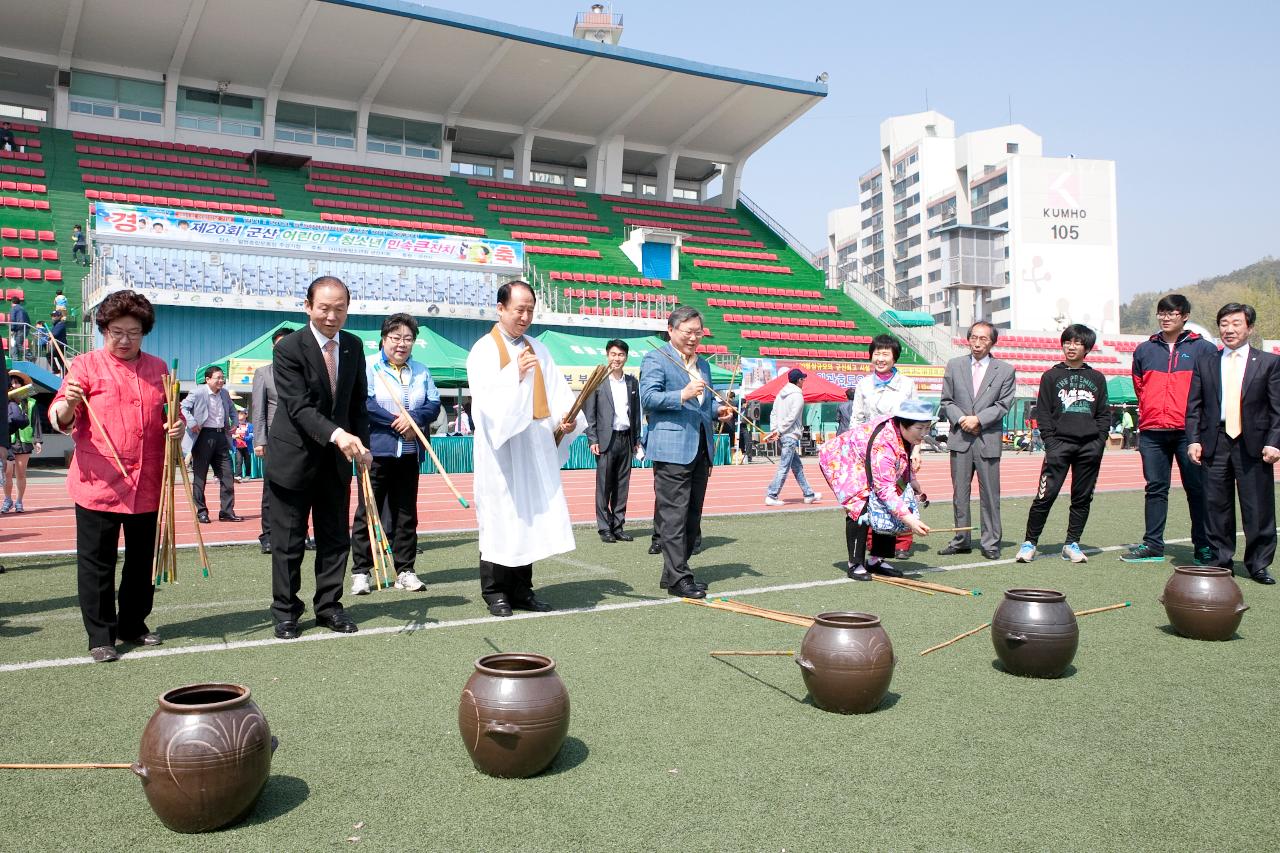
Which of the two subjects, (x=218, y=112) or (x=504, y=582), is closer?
(x=504, y=582)

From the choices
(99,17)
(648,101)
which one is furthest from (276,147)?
(648,101)

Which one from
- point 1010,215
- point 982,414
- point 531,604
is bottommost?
point 531,604

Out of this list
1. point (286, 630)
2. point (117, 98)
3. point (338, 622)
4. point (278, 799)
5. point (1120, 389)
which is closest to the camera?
point (278, 799)

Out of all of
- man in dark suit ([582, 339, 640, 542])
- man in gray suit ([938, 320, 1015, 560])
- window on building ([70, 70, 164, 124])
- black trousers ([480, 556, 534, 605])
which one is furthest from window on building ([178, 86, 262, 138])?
black trousers ([480, 556, 534, 605])

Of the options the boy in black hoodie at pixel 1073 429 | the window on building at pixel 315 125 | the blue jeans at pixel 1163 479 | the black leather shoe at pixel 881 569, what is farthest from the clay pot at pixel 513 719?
the window on building at pixel 315 125

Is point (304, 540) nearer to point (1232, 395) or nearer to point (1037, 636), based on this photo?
point (1037, 636)

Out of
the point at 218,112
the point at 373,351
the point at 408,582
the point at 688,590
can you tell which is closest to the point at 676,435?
the point at 688,590

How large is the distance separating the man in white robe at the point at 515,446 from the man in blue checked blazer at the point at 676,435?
33.8 inches

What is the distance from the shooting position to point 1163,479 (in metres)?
7.88

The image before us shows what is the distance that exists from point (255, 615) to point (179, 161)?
96.5ft

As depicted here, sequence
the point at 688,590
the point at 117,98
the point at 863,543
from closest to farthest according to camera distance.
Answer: the point at 688,590, the point at 863,543, the point at 117,98

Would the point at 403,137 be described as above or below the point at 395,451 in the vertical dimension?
above

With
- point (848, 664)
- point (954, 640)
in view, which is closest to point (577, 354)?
point (954, 640)

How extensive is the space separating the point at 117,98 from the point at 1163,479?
3352cm
